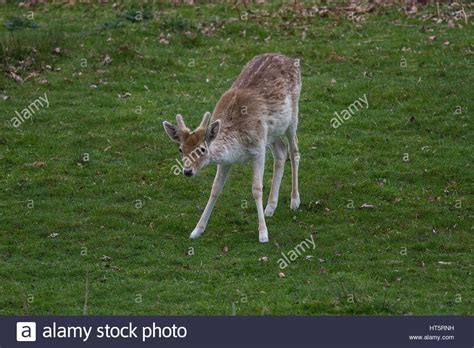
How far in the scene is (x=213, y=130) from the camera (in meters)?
13.5

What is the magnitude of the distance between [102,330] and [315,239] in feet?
14.8

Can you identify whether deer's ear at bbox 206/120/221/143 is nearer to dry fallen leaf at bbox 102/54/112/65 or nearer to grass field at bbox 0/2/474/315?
grass field at bbox 0/2/474/315

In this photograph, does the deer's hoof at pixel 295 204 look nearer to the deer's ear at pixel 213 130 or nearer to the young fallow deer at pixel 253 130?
the young fallow deer at pixel 253 130

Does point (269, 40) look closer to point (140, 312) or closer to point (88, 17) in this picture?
point (88, 17)

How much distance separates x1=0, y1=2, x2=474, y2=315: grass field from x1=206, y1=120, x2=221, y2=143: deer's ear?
165 centimetres

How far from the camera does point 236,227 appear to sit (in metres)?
14.9

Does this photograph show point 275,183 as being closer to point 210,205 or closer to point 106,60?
point 210,205

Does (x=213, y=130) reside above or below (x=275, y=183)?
above

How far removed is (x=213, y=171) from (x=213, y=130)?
3.81 m

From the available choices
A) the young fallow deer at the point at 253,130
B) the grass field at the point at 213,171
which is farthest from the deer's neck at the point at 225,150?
the grass field at the point at 213,171

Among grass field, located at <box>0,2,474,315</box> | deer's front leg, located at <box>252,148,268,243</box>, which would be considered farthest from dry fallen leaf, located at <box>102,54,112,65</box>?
deer's front leg, located at <box>252,148,268,243</box>

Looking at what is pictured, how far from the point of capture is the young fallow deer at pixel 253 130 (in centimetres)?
1350

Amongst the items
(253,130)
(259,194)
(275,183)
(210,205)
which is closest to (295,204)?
(275,183)

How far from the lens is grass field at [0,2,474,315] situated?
1270 cm
